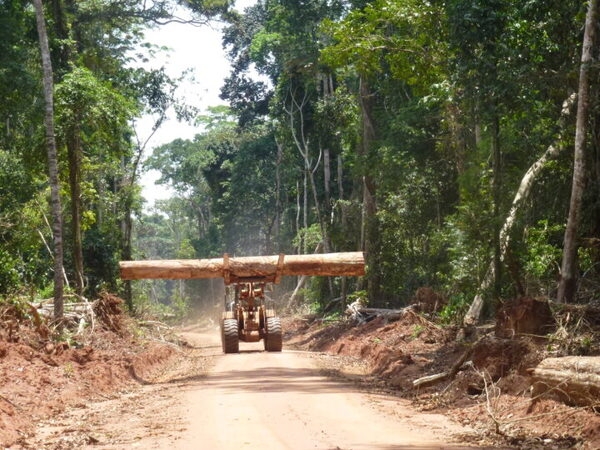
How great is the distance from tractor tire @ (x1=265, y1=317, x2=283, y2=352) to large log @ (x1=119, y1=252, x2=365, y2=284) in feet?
4.63

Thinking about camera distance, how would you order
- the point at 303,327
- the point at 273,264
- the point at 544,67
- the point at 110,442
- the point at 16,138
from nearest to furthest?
the point at 110,442 → the point at 544,67 → the point at 273,264 → the point at 16,138 → the point at 303,327

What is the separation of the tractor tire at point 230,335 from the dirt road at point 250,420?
23.5ft

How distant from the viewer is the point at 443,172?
30.9m

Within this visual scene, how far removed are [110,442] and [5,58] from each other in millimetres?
16535

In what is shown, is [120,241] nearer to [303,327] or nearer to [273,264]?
[303,327]

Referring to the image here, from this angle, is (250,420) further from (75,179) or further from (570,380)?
(75,179)

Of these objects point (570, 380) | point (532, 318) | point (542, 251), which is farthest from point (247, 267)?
point (570, 380)

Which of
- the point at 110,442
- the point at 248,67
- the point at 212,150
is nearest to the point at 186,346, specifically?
the point at 110,442

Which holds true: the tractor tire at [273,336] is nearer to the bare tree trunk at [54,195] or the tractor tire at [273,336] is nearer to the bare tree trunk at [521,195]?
the bare tree trunk at [521,195]

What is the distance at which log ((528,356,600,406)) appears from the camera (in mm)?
9836

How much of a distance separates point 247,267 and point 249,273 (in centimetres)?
25

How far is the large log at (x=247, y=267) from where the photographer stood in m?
24.2

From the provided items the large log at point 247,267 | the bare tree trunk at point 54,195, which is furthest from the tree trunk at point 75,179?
the bare tree trunk at point 54,195

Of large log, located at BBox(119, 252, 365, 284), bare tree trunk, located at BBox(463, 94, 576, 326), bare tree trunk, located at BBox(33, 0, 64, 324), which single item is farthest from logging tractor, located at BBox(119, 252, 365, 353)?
bare tree trunk, located at BBox(463, 94, 576, 326)
